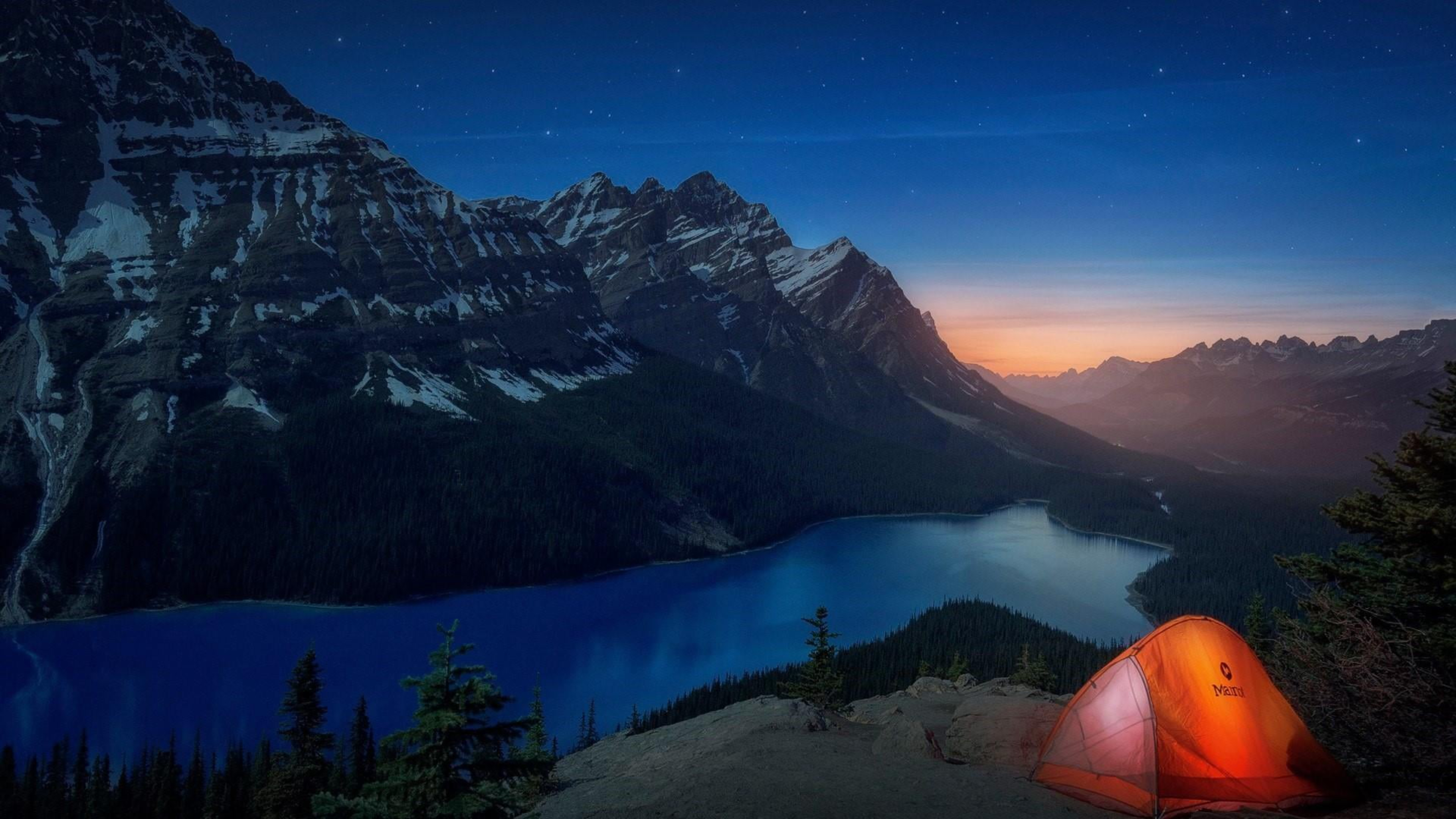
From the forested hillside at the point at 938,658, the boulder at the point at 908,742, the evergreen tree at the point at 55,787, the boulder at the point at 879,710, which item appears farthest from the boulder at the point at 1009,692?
the evergreen tree at the point at 55,787

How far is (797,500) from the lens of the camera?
181 meters

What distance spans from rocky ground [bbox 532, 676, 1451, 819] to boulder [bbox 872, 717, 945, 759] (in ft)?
0.09

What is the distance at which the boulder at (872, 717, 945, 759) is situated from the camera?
56.6ft

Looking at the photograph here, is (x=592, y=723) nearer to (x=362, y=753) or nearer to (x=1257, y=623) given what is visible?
(x=362, y=753)

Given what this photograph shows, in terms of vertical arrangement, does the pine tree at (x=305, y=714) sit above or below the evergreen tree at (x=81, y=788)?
above

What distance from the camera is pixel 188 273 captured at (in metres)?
136

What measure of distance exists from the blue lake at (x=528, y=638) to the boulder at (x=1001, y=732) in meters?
45.3

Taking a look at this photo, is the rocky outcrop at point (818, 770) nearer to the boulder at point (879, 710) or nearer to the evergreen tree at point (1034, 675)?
the boulder at point (879, 710)

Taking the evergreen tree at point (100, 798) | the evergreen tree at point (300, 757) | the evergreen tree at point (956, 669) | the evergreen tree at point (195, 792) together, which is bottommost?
the evergreen tree at point (195, 792)

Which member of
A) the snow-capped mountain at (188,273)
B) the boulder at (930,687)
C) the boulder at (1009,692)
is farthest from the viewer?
the snow-capped mountain at (188,273)

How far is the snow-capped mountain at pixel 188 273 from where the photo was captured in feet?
354

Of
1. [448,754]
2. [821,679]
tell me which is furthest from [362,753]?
[448,754]

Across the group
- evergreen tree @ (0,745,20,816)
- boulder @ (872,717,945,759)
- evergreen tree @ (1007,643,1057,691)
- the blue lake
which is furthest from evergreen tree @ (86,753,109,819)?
evergreen tree @ (1007,643,1057,691)

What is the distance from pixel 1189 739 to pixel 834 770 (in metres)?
6.83
